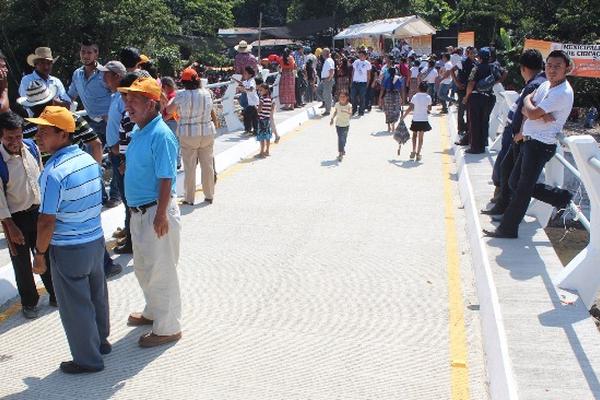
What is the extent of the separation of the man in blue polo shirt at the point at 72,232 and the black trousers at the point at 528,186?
154 inches

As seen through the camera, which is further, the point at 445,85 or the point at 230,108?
the point at 445,85

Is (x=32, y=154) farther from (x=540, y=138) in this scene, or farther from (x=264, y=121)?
(x=264, y=121)

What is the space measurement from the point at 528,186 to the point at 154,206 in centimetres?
355

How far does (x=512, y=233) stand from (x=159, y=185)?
369cm

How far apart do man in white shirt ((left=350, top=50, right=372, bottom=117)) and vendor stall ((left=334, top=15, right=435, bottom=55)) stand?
1251 centimetres

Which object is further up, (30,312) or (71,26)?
(71,26)

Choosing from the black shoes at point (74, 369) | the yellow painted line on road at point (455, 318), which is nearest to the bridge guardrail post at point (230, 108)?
the yellow painted line on road at point (455, 318)

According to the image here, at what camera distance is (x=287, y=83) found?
18.7 metres

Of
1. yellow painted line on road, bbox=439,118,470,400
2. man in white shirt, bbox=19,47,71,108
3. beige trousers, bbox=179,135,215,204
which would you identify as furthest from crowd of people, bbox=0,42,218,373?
beige trousers, bbox=179,135,215,204

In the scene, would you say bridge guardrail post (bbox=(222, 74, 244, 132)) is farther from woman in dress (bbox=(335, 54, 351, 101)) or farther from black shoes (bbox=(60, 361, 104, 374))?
black shoes (bbox=(60, 361, 104, 374))

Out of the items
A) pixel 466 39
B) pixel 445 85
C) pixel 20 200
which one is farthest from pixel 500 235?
pixel 466 39

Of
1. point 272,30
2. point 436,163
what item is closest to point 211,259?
point 436,163

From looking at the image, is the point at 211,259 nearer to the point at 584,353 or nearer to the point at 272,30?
the point at 584,353

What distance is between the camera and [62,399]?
173 inches
